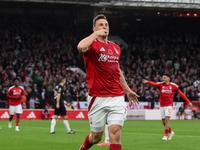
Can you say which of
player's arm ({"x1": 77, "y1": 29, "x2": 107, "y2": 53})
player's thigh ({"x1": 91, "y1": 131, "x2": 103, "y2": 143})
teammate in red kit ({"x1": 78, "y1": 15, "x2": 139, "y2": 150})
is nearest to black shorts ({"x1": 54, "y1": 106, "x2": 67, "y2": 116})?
player's thigh ({"x1": 91, "y1": 131, "x2": 103, "y2": 143})

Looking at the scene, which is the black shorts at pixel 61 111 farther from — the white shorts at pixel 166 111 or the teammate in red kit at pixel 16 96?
the white shorts at pixel 166 111

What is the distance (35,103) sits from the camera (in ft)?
108

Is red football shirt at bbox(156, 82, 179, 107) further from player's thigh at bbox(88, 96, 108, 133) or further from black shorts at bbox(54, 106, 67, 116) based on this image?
player's thigh at bbox(88, 96, 108, 133)

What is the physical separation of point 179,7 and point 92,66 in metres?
32.0

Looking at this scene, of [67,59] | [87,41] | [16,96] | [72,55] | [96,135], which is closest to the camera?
[87,41]

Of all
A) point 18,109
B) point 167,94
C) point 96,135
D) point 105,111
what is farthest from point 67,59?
point 105,111

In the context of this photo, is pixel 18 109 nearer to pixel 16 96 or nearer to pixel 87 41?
pixel 16 96

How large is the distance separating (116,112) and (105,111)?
0.20 metres

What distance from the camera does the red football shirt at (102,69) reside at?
7.70m

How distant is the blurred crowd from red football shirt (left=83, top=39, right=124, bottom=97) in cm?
2468

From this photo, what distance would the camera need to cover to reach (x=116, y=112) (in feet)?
25.4

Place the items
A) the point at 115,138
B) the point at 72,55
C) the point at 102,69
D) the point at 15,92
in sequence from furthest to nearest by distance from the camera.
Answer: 1. the point at 72,55
2. the point at 15,92
3. the point at 102,69
4. the point at 115,138

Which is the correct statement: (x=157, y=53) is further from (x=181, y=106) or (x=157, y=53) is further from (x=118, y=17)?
(x=181, y=106)

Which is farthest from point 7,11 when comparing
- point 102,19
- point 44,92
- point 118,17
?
point 102,19
